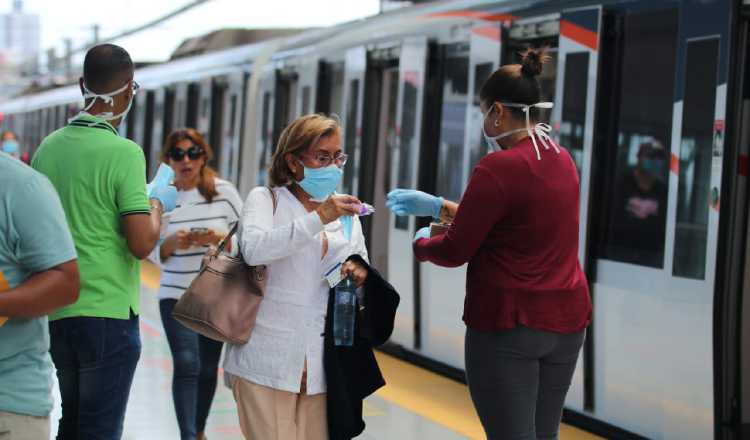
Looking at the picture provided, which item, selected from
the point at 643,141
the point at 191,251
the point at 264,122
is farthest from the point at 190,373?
the point at 264,122

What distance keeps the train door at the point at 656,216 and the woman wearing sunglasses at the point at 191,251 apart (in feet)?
6.71

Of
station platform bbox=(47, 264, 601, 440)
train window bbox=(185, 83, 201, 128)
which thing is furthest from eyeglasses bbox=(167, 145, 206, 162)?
train window bbox=(185, 83, 201, 128)

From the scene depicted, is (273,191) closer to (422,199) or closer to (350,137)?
(422,199)

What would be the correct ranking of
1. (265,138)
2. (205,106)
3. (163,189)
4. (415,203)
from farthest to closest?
(205,106) < (265,138) < (163,189) < (415,203)

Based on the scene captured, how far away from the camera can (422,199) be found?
4387 mm

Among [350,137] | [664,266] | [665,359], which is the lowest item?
[665,359]

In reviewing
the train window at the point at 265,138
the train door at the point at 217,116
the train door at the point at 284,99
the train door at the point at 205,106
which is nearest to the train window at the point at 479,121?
the train door at the point at 284,99

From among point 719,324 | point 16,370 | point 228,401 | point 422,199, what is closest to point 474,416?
point 228,401

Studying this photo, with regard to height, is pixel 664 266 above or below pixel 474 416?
above

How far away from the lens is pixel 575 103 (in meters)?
7.28

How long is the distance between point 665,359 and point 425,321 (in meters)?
3.09

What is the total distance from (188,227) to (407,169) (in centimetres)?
355

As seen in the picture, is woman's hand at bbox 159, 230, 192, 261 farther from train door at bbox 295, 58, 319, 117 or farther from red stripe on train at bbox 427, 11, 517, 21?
train door at bbox 295, 58, 319, 117

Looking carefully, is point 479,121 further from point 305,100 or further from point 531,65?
point 531,65
